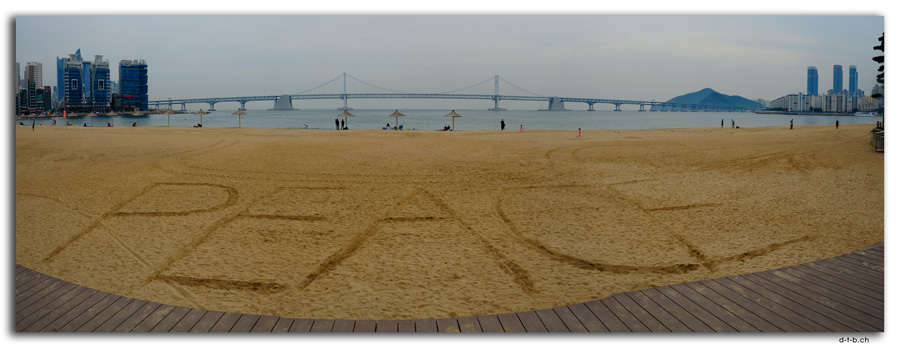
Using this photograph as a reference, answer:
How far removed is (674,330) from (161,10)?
5.21 m

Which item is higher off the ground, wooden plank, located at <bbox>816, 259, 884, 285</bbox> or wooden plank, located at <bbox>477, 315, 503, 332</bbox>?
wooden plank, located at <bbox>816, 259, 884, 285</bbox>

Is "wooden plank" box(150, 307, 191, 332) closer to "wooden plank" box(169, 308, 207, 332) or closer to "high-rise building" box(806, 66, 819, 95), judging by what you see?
"wooden plank" box(169, 308, 207, 332)

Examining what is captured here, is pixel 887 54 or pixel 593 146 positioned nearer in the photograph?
pixel 887 54

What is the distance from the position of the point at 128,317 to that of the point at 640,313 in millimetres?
4081

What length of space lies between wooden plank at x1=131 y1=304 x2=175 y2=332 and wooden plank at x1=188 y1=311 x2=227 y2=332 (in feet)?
1.27

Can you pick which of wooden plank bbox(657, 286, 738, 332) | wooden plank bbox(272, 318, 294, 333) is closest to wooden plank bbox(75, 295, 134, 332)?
wooden plank bbox(272, 318, 294, 333)

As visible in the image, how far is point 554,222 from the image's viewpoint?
29.4ft

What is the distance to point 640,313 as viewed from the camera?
4262mm

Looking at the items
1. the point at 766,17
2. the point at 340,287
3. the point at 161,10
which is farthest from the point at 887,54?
the point at 161,10

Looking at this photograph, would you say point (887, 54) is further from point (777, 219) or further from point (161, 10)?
point (161, 10)

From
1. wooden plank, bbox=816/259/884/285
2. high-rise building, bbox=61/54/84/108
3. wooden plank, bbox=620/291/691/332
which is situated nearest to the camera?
wooden plank, bbox=620/291/691/332

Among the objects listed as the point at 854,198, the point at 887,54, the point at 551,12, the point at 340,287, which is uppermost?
the point at 551,12

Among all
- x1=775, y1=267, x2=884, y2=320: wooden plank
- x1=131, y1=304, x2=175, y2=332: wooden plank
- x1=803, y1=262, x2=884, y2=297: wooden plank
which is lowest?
x1=131, y1=304, x2=175, y2=332: wooden plank

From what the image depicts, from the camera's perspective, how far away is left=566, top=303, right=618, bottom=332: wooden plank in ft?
13.0
